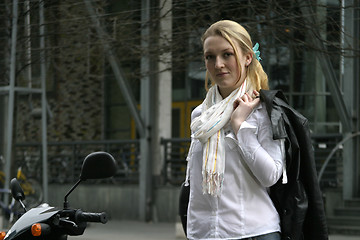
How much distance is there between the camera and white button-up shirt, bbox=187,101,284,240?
2.81 m

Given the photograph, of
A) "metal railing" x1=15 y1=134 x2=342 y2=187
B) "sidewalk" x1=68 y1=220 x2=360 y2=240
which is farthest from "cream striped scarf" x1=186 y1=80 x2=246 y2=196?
"metal railing" x1=15 y1=134 x2=342 y2=187

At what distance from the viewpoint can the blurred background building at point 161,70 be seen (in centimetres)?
993

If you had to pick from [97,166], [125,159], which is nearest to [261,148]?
[97,166]

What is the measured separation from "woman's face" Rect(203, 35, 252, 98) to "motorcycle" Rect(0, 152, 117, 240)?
0.52 m

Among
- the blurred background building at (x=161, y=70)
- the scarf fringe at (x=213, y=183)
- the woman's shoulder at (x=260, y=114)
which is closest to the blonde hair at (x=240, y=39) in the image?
the woman's shoulder at (x=260, y=114)

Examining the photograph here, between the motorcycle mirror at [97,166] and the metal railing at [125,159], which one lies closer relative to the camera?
the motorcycle mirror at [97,166]

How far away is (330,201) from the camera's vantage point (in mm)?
13930

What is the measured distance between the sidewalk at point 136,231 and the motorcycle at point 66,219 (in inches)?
326

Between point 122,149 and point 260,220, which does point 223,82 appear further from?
point 122,149

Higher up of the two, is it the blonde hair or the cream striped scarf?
the blonde hair

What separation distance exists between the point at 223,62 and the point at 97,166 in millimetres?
628

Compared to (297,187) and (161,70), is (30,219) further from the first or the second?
(161,70)

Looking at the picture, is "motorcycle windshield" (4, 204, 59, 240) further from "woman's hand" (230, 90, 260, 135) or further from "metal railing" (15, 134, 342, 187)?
"metal railing" (15, 134, 342, 187)

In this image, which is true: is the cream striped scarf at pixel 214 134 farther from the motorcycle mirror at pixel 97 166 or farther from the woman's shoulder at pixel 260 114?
the motorcycle mirror at pixel 97 166
